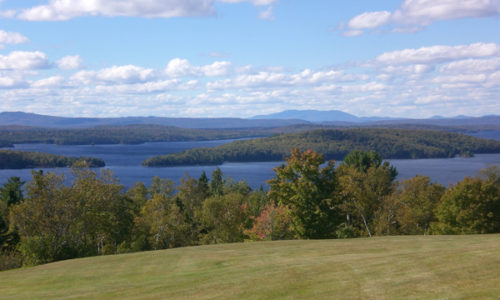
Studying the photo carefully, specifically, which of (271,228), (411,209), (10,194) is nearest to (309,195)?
(271,228)

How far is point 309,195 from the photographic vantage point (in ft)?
140

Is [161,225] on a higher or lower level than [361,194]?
lower

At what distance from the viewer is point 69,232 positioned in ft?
118

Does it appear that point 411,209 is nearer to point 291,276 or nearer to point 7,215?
point 291,276

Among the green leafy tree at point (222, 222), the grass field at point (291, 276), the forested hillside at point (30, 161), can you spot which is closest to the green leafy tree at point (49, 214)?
the grass field at point (291, 276)

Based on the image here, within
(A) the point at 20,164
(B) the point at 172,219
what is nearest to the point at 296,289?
(B) the point at 172,219

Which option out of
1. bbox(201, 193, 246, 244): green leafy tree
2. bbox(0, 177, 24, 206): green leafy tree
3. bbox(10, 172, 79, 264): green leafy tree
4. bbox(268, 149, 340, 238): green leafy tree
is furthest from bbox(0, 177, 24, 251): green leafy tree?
bbox(268, 149, 340, 238): green leafy tree

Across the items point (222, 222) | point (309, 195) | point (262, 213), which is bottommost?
point (222, 222)

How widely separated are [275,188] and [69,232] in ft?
65.9

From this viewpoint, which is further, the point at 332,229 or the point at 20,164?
the point at 20,164

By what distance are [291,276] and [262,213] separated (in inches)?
1311

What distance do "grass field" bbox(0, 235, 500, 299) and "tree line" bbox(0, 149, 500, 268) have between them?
12.6 meters

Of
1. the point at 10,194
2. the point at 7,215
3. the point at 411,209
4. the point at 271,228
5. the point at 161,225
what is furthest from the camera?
the point at 10,194

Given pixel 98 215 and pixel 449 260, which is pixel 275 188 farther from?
pixel 449 260
